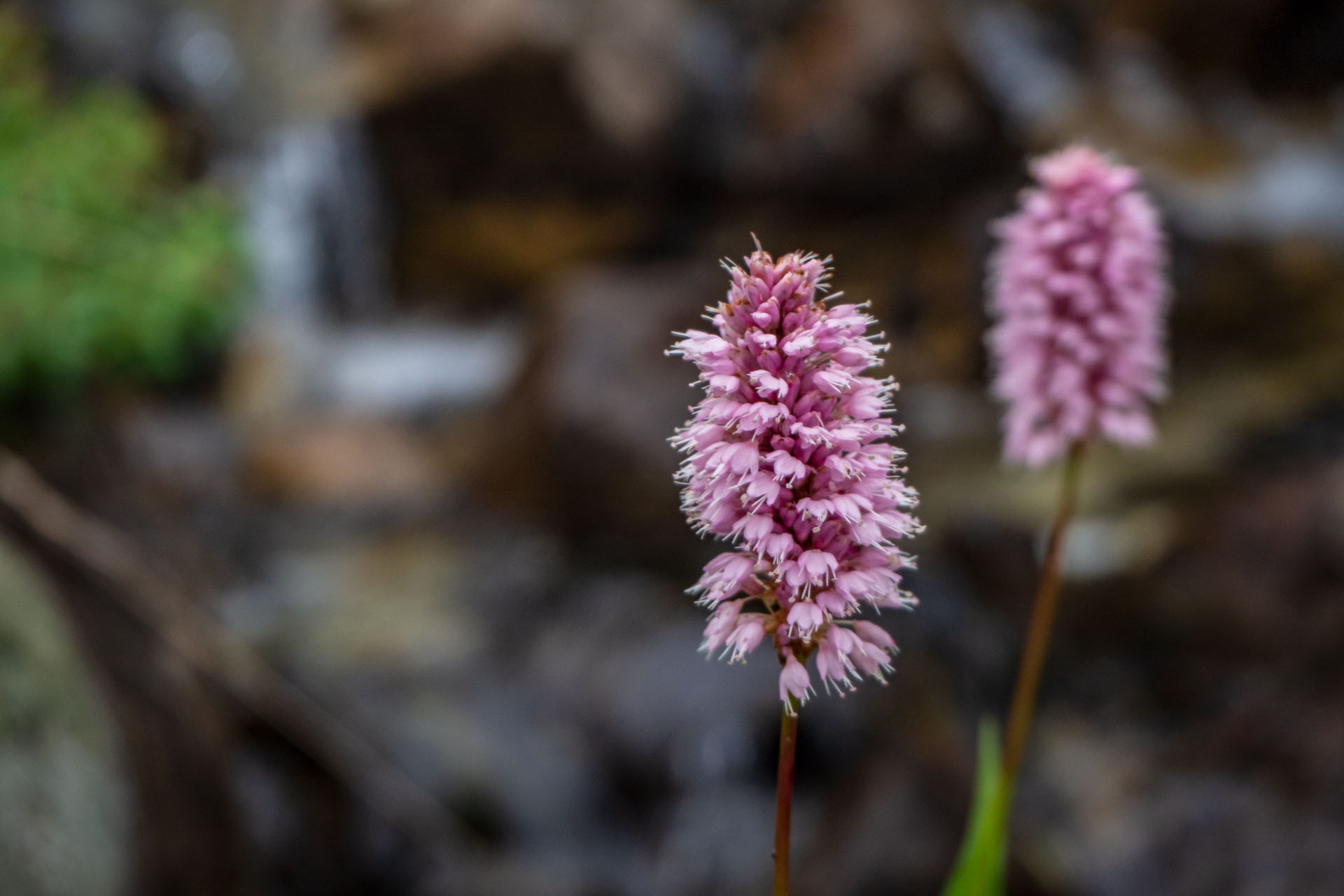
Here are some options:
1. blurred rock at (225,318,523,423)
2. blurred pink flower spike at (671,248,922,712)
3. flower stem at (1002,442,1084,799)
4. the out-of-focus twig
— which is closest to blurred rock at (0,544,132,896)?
the out-of-focus twig

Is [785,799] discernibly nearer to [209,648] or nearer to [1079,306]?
[1079,306]

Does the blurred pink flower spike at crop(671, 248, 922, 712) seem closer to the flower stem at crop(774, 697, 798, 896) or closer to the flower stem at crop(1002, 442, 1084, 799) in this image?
the flower stem at crop(774, 697, 798, 896)

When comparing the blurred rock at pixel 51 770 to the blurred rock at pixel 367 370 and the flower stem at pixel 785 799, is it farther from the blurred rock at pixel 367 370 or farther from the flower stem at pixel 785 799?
the blurred rock at pixel 367 370

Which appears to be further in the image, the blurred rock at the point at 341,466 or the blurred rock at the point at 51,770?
the blurred rock at the point at 341,466

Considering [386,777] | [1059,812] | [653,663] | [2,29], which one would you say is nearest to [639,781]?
[653,663]

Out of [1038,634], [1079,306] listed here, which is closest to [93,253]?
[1079,306]

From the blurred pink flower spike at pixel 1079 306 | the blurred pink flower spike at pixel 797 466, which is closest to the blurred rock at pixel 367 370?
the blurred pink flower spike at pixel 1079 306
